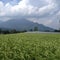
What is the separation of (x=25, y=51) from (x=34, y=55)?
0.62 m

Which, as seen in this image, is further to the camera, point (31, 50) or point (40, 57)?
point (31, 50)

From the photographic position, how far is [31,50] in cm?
1395

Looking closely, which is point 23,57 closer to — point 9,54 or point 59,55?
point 9,54

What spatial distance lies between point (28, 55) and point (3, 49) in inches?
63.0

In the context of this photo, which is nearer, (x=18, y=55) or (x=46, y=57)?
(x=18, y=55)

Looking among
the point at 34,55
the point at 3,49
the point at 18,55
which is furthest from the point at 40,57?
the point at 3,49

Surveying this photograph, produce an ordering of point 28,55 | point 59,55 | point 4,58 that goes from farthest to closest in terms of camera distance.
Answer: point 59,55
point 28,55
point 4,58

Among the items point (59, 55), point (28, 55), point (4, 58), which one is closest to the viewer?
point (4, 58)

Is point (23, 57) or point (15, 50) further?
point (15, 50)

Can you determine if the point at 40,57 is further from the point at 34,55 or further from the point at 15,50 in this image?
the point at 15,50

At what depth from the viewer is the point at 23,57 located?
12086mm

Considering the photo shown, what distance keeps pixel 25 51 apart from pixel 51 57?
1.65 meters

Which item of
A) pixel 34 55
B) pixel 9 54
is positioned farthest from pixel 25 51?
pixel 9 54

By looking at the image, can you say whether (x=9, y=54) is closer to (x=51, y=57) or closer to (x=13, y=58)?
(x=13, y=58)
